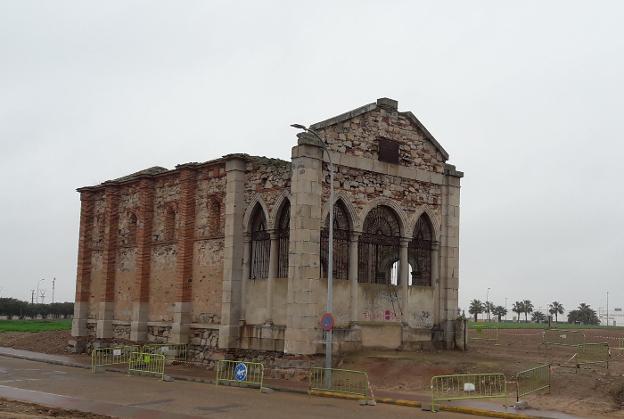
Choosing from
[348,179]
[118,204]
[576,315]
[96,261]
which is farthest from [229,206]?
[576,315]

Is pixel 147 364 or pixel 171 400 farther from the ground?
pixel 147 364

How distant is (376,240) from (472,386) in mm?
8791

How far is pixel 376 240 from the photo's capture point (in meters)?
25.4

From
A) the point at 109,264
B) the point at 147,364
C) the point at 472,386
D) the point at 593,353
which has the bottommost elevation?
the point at 147,364

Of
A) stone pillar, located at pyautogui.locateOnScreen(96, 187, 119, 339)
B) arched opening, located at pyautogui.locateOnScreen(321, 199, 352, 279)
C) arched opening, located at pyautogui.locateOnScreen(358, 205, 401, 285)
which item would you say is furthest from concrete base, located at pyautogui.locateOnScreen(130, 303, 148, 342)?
arched opening, located at pyautogui.locateOnScreen(358, 205, 401, 285)

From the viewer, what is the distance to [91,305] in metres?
35.0

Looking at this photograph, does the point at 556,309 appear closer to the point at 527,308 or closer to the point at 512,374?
the point at 527,308

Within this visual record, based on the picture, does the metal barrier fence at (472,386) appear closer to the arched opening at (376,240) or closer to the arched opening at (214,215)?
the arched opening at (376,240)

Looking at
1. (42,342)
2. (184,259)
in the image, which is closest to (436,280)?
(184,259)

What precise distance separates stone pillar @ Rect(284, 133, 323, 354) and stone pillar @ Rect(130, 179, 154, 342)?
10.0 m

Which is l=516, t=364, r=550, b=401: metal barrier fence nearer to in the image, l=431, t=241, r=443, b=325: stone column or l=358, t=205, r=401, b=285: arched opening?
l=431, t=241, r=443, b=325: stone column

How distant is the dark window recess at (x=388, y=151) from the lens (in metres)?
25.6

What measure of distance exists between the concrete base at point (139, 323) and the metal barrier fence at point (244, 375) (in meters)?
7.73

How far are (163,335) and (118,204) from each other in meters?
8.26
